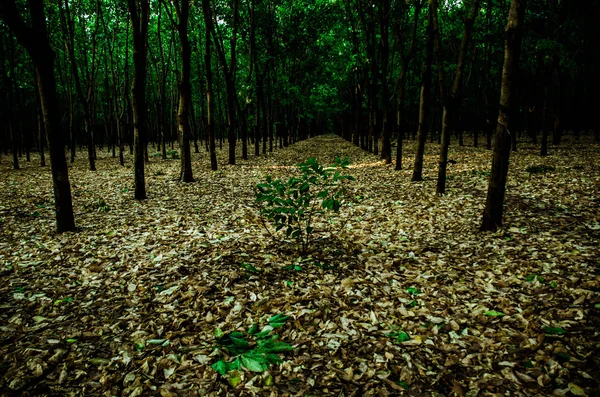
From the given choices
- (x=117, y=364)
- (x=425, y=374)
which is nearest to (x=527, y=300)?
(x=425, y=374)

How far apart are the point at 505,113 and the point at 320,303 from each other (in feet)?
16.6

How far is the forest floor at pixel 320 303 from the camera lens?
334 cm

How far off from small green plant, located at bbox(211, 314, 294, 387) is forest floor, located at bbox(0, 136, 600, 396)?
6 centimetres

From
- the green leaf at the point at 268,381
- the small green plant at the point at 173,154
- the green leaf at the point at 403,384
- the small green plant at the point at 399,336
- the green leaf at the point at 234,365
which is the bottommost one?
the green leaf at the point at 268,381

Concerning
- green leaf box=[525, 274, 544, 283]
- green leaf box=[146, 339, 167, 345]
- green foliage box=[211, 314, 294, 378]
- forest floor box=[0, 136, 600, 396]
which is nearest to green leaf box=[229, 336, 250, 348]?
green foliage box=[211, 314, 294, 378]

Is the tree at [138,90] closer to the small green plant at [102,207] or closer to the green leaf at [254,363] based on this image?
the small green plant at [102,207]

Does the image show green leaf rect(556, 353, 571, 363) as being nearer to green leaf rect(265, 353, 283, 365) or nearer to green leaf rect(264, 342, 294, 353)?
green leaf rect(264, 342, 294, 353)

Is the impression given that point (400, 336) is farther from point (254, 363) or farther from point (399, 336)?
point (254, 363)

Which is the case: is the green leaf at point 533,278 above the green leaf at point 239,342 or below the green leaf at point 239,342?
above

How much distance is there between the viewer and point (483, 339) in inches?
152

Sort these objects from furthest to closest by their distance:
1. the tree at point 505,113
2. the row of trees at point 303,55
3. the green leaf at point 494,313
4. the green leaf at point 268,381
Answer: the row of trees at point 303,55 < the tree at point 505,113 < the green leaf at point 494,313 < the green leaf at point 268,381

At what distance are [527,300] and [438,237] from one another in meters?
2.57

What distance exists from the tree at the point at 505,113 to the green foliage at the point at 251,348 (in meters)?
5.14

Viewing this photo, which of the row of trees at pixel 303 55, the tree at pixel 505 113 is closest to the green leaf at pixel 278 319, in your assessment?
the tree at pixel 505 113
